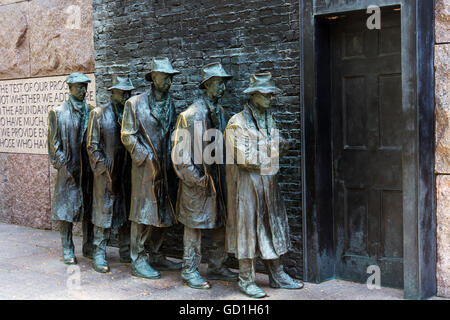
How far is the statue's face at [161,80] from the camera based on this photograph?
22.7ft

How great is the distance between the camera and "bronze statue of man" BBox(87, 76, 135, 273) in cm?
730

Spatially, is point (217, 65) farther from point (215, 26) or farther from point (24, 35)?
point (24, 35)

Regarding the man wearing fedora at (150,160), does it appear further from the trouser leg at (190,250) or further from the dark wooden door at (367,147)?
the dark wooden door at (367,147)

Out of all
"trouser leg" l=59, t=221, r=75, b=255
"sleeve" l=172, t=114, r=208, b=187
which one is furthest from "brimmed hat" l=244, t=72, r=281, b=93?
"trouser leg" l=59, t=221, r=75, b=255

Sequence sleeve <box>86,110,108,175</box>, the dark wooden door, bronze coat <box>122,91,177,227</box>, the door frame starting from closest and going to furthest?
1. the door frame
2. the dark wooden door
3. bronze coat <box>122,91,177,227</box>
4. sleeve <box>86,110,108,175</box>

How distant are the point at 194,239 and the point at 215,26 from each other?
8.18 feet

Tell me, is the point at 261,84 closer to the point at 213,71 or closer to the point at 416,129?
the point at 213,71

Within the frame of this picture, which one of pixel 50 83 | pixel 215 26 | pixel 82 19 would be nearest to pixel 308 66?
pixel 215 26

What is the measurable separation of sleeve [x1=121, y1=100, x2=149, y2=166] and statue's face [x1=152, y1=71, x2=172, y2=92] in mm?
351

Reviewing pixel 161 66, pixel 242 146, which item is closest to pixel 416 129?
pixel 242 146

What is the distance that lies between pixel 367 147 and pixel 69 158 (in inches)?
137

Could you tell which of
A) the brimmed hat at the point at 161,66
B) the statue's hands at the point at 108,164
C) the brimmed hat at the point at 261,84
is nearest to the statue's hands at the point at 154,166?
the statue's hands at the point at 108,164

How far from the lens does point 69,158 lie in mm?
7648

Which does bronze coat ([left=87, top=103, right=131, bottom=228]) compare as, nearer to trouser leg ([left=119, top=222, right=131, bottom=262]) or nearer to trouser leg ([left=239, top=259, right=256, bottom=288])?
trouser leg ([left=119, top=222, right=131, bottom=262])
